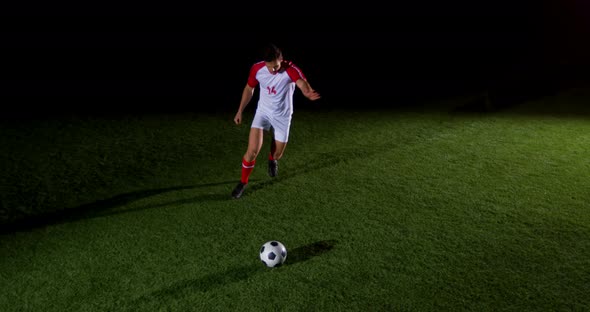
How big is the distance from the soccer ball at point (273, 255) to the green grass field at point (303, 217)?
0.20ft

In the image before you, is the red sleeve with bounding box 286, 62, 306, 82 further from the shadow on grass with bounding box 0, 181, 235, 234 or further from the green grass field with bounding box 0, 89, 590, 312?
the shadow on grass with bounding box 0, 181, 235, 234

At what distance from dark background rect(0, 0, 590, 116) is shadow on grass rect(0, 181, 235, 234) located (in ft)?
11.4

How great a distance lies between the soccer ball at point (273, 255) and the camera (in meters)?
4.26

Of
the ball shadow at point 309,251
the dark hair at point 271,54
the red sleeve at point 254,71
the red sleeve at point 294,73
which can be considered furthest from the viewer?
the red sleeve at point 254,71

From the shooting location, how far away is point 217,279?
418 centimetres

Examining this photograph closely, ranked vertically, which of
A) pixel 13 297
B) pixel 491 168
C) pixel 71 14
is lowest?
pixel 13 297

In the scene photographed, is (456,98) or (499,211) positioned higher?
(456,98)

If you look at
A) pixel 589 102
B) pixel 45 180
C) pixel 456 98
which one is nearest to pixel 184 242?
pixel 45 180

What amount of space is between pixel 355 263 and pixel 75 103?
687cm

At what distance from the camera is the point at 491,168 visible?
21.3ft

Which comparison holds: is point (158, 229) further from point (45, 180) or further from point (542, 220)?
point (542, 220)

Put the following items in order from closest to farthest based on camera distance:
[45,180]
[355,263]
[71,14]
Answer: [355,263] → [45,180] → [71,14]

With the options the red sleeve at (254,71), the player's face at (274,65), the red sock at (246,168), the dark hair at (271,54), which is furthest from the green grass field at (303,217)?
the dark hair at (271,54)

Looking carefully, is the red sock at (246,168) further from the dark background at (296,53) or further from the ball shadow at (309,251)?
the dark background at (296,53)
